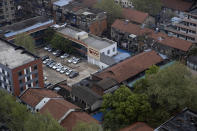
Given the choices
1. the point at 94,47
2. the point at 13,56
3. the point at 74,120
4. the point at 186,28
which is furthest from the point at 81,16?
the point at 74,120

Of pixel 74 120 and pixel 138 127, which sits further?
pixel 74 120

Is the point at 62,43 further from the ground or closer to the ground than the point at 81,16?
closer to the ground

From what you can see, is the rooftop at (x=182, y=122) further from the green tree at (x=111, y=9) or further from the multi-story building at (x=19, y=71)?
the green tree at (x=111, y=9)

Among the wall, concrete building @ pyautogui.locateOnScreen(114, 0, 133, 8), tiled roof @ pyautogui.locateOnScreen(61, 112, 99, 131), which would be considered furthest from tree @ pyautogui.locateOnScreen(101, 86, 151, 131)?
concrete building @ pyautogui.locateOnScreen(114, 0, 133, 8)

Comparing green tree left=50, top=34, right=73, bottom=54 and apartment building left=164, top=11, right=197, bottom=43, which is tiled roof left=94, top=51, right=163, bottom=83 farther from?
green tree left=50, top=34, right=73, bottom=54

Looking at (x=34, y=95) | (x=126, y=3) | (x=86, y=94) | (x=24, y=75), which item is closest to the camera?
(x=34, y=95)

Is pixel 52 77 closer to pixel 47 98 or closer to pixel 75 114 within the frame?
pixel 47 98

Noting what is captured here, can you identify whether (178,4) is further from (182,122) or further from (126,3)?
(182,122)

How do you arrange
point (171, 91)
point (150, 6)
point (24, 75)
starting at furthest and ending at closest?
point (150, 6) → point (24, 75) → point (171, 91)
